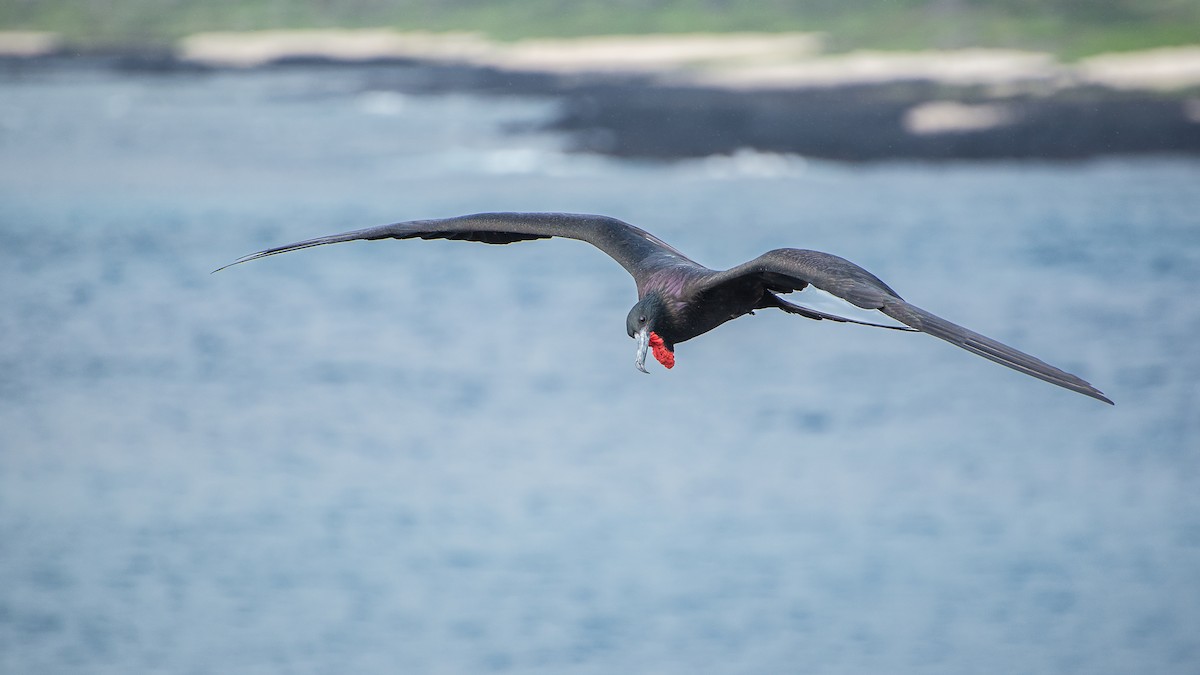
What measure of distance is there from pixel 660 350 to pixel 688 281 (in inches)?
21.0

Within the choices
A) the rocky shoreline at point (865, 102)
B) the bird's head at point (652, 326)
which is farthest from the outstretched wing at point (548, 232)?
the rocky shoreline at point (865, 102)

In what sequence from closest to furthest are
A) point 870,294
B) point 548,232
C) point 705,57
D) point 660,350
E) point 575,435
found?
1. point 870,294
2. point 660,350
3. point 548,232
4. point 575,435
5. point 705,57

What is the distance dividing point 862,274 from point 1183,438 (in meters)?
30.3

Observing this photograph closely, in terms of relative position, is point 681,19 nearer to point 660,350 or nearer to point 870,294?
point 660,350

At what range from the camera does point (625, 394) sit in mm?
40875

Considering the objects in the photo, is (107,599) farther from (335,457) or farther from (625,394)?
(625,394)

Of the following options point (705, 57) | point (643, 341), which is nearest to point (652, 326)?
point (643, 341)

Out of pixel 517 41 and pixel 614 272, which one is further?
pixel 517 41

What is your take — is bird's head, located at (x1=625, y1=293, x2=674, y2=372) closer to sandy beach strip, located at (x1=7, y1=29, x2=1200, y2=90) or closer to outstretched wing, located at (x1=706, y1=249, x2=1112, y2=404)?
outstretched wing, located at (x1=706, y1=249, x2=1112, y2=404)

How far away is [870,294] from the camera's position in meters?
8.70

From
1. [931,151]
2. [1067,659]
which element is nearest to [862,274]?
[1067,659]

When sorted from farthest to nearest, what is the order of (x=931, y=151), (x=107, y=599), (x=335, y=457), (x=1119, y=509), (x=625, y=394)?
1. (x=931, y=151)
2. (x=625, y=394)
3. (x=335, y=457)
4. (x=1119, y=509)
5. (x=107, y=599)

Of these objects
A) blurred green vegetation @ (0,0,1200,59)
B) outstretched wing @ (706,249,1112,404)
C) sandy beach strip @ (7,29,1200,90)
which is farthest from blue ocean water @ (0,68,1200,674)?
outstretched wing @ (706,249,1112,404)

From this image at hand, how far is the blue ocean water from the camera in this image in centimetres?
2850
